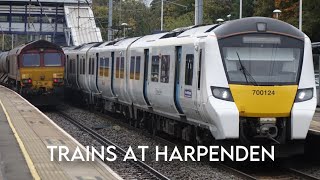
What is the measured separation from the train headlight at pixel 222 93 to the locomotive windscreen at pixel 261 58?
252mm

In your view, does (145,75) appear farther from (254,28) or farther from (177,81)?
(254,28)

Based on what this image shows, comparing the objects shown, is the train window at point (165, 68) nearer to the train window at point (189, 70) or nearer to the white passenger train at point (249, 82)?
the white passenger train at point (249, 82)

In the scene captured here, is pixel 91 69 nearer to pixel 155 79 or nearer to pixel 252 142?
pixel 155 79

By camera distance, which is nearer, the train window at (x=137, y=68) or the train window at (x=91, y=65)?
the train window at (x=137, y=68)

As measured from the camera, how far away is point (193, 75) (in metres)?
12.9

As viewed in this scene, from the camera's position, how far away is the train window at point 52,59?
92.3ft

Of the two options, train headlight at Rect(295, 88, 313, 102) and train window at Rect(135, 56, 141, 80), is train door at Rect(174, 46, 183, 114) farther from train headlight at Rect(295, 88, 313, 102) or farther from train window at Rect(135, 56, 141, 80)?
train window at Rect(135, 56, 141, 80)

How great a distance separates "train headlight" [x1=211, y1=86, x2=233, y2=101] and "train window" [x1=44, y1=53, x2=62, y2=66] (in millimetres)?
17298

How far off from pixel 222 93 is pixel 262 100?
788 millimetres

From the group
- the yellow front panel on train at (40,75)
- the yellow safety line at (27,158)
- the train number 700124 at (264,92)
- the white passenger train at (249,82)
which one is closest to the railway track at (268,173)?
the white passenger train at (249,82)

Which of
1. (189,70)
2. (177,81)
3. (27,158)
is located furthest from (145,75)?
(27,158)

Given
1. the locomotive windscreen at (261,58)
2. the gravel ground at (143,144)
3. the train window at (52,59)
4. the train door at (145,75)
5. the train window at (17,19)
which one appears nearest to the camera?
the locomotive windscreen at (261,58)

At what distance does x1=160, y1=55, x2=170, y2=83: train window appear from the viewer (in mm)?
14837

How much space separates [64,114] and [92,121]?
3300 mm
